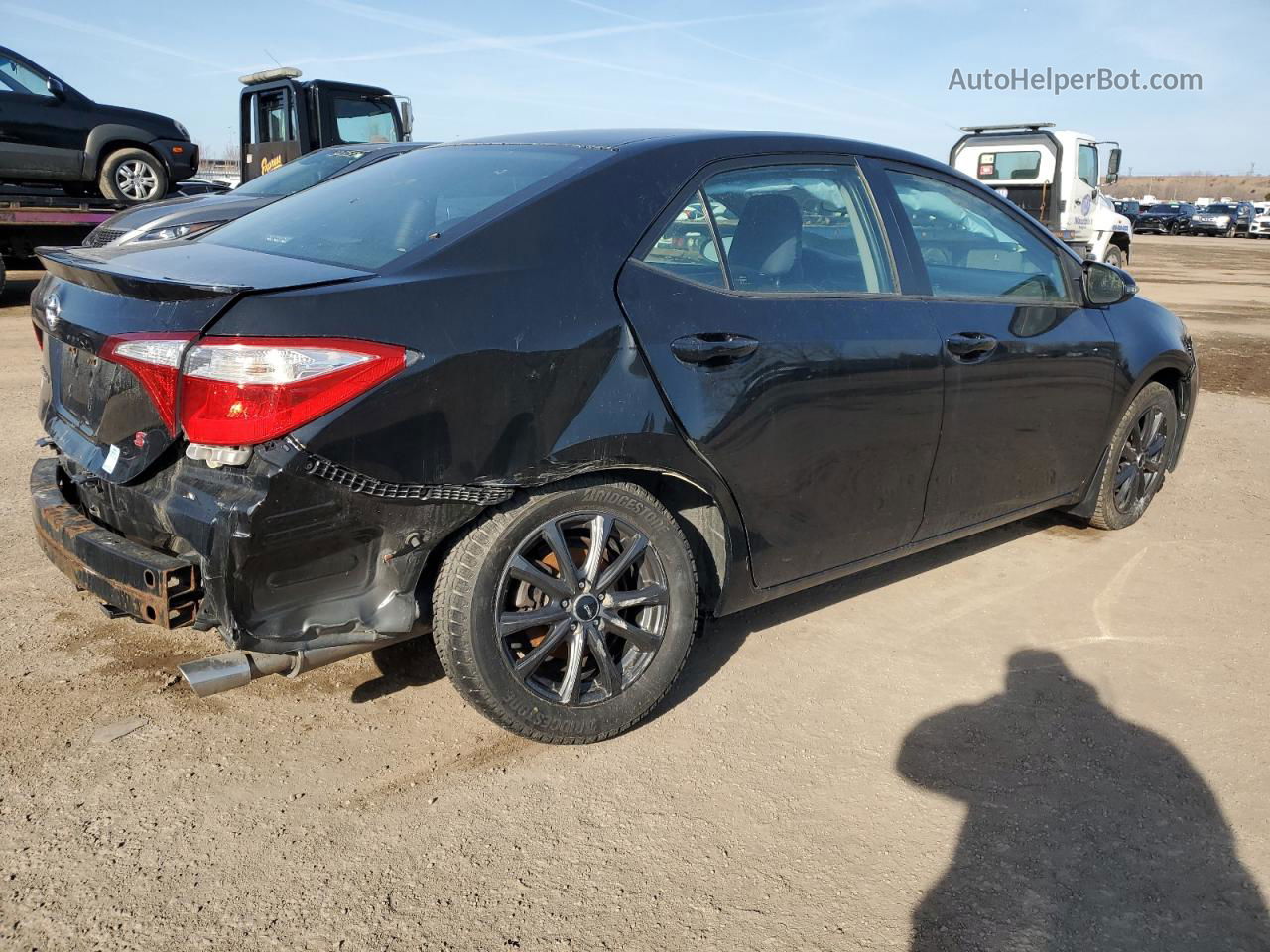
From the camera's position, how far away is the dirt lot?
2.35m

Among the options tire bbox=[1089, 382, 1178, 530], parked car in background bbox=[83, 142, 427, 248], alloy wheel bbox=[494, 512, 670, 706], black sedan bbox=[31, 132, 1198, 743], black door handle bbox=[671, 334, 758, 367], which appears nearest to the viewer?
black sedan bbox=[31, 132, 1198, 743]

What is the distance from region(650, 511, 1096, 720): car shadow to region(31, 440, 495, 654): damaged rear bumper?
1035 mm

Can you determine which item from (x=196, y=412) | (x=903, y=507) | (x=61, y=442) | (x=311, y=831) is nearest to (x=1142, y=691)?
(x=903, y=507)

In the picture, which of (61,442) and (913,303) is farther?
(913,303)

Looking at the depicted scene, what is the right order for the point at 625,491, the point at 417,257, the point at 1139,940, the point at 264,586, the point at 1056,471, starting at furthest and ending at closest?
A: the point at 1056,471 < the point at 625,491 < the point at 417,257 < the point at 264,586 < the point at 1139,940

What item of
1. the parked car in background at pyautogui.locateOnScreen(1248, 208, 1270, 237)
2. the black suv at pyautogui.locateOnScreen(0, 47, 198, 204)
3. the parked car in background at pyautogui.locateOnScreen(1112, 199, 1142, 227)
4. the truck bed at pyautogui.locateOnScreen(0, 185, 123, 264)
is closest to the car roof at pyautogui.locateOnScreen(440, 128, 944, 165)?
the truck bed at pyautogui.locateOnScreen(0, 185, 123, 264)

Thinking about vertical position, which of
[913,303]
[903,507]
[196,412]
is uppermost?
[913,303]

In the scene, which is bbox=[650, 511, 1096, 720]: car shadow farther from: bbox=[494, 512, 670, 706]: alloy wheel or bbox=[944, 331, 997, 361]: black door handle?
bbox=[944, 331, 997, 361]: black door handle

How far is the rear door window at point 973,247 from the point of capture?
3.75 meters

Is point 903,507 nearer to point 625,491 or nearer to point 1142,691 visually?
point 1142,691

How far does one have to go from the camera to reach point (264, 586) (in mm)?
2473

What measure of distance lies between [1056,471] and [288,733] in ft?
10.3

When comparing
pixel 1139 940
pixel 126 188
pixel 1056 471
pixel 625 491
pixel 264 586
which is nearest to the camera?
pixel 1139 940

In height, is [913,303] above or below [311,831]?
above
